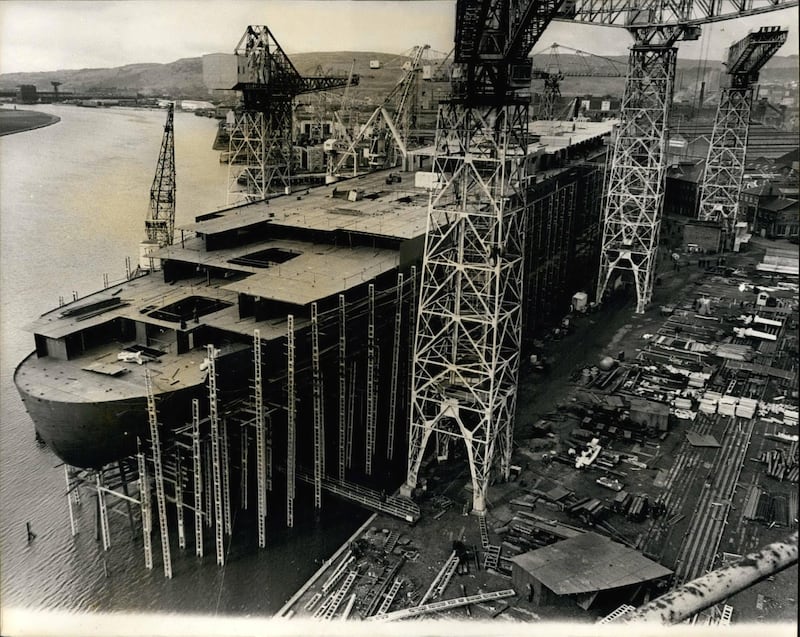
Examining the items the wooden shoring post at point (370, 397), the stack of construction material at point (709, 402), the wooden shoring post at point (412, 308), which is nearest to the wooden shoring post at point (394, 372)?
the wooden shoring post at point (412, 308)

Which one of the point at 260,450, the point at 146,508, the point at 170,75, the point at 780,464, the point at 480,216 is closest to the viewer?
the point at 146,508

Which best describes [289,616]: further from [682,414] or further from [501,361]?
[682,414]

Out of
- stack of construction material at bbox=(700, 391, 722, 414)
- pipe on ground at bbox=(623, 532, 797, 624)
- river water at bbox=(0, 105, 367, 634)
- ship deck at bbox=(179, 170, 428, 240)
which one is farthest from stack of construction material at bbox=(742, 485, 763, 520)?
pipe on ground at bbox=(623, 532, 797, 624)

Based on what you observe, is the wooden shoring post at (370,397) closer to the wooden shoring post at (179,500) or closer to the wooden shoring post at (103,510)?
the wooden shoring post at (179,500)

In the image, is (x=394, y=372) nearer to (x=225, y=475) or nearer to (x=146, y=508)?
(x=225, y=475)

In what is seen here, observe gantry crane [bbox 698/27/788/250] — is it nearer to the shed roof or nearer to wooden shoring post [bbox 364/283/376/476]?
wooden shoring post [bbox 364/283/376/476]

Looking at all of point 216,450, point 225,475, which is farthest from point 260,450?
point 225,475
